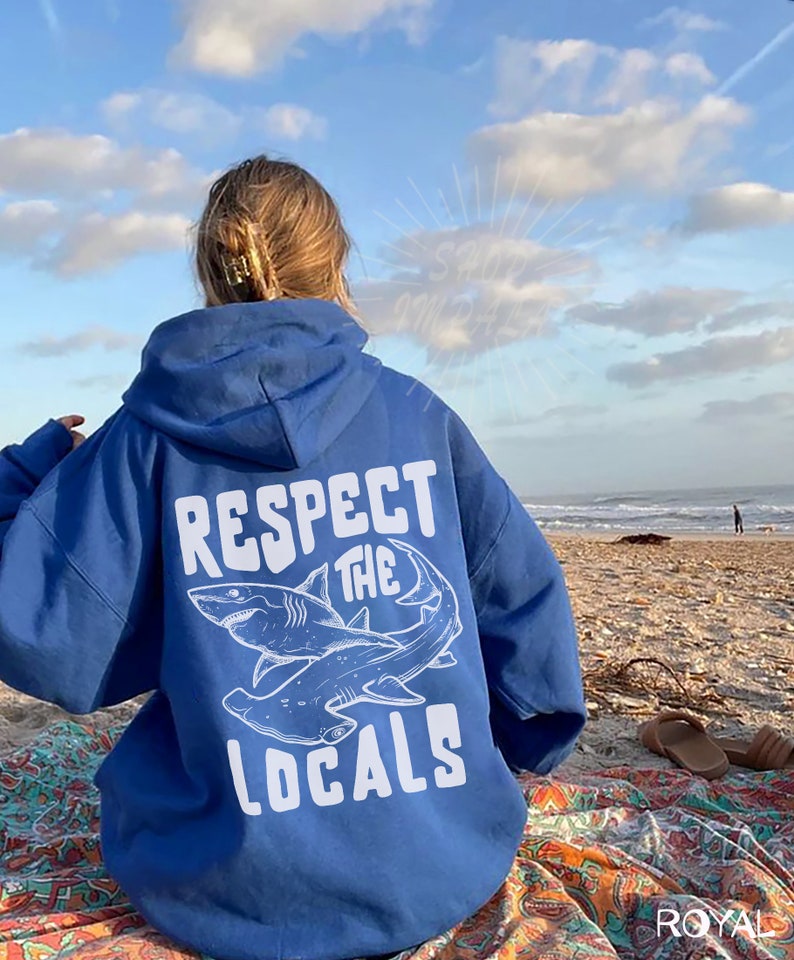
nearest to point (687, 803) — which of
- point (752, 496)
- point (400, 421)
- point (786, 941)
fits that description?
point (786, 941)

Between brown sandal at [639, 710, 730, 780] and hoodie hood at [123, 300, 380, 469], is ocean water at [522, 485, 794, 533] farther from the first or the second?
hoodie hood at [123, 300, 380, 469]

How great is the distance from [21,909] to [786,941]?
145 centimetres

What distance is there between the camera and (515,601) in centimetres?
186

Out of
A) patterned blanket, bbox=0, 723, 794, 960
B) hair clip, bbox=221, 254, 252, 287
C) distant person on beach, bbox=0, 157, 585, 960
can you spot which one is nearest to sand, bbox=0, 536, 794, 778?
patterned blanket, bbox=0, 723, 794, 960

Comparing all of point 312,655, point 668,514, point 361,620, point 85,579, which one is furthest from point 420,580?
point 668,514

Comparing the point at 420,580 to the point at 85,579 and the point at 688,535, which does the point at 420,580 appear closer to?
the point at 85,579

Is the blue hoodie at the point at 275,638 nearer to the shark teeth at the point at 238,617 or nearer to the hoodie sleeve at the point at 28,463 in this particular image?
the shark teeth at the point at 238,617

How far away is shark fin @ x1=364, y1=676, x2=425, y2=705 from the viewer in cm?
166

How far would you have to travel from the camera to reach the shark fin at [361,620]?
167 cm

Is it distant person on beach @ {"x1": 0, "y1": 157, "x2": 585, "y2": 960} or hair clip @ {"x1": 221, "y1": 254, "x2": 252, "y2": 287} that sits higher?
hair clip @ {"x1": 221, "y1": 254, "x2": 252, "y2": 287}

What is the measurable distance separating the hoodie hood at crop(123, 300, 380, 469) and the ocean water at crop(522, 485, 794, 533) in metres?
19.2

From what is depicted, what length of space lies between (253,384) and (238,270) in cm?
25

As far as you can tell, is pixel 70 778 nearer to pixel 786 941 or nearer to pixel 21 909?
pixel 21 909

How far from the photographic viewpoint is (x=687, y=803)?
256cm
